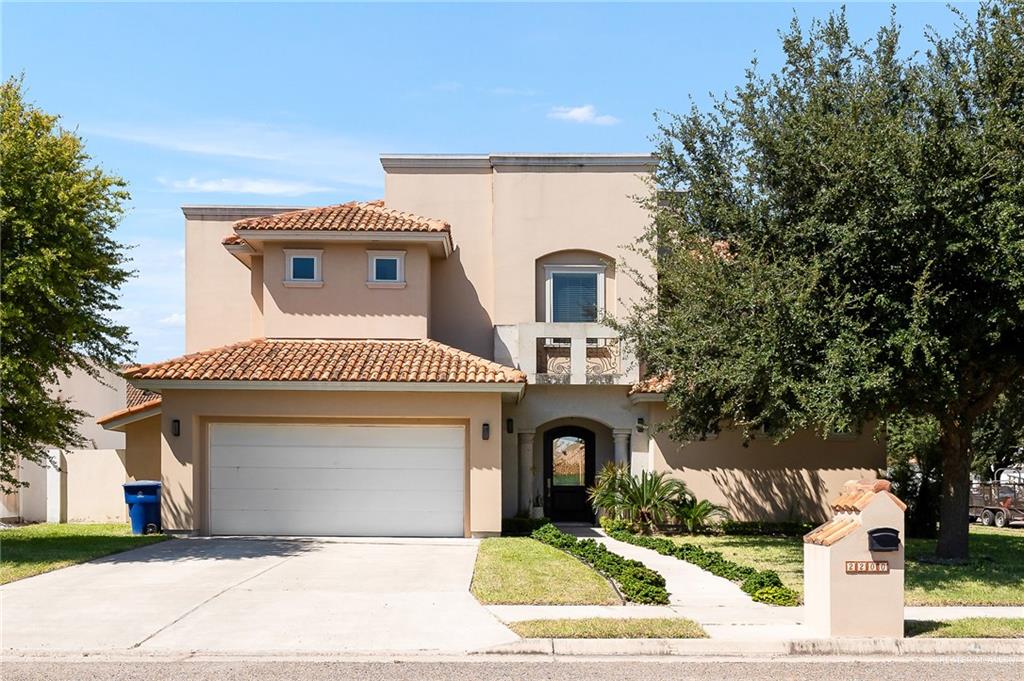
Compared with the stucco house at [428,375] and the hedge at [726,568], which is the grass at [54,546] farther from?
the hedge at [726,568]

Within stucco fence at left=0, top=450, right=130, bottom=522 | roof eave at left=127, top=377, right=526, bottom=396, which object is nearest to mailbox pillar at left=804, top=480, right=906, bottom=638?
roof eave at left=127, top=377, right=526, bottom=396

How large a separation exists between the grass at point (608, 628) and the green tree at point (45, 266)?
31.8 ft

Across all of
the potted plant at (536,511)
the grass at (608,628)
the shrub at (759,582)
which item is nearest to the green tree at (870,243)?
the shrub at (759,582)

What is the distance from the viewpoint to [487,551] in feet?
60.0

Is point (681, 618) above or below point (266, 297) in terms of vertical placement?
below

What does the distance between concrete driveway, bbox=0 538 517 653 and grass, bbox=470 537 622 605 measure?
1.11 feet

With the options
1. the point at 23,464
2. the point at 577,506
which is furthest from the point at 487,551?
the point at 23,464

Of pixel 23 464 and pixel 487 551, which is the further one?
pixel 23 464

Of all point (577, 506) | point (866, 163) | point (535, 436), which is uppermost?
point (866, 163)

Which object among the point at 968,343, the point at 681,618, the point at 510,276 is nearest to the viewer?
the point at 681,618

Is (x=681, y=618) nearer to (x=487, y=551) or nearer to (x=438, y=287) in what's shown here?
(x=487, y=551)

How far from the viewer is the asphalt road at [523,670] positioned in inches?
368

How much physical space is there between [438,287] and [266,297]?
418 cm

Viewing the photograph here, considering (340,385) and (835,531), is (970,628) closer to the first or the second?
(835,531)
